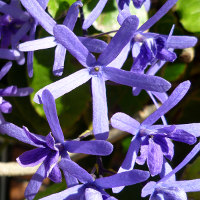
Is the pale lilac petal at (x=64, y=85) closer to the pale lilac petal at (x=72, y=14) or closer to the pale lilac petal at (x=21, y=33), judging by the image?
the pale lilac petal at (x=72, y=14)

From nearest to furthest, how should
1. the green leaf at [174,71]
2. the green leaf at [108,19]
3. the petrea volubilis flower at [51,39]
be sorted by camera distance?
the petrea volubilis flower at [51,39] → the green leaf at [108,19] → the green leaf at [174,71]

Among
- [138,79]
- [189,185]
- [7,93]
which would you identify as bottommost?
[189,185]

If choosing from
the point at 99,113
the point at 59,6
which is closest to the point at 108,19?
the point at 59,6

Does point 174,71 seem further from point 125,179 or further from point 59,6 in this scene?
point 125,179

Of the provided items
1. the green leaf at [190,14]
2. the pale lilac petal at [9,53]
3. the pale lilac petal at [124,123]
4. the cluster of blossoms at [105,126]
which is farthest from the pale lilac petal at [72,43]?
the green leaf at [190,14]

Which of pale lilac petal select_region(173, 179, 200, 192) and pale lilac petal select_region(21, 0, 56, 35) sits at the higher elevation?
pale lilac petal select_region(21, 0, 56, 35)

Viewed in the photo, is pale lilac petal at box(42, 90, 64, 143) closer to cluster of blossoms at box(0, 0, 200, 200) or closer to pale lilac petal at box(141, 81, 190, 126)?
cluster of blossoms at box(0, 0, 200, 200)

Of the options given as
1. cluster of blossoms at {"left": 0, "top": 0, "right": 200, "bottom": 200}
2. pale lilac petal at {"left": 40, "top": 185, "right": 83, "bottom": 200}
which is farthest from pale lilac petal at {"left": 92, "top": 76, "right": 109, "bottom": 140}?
pale lilac petal at {"left": 40, "top": 185, "right": 83, "bottom": 200}
